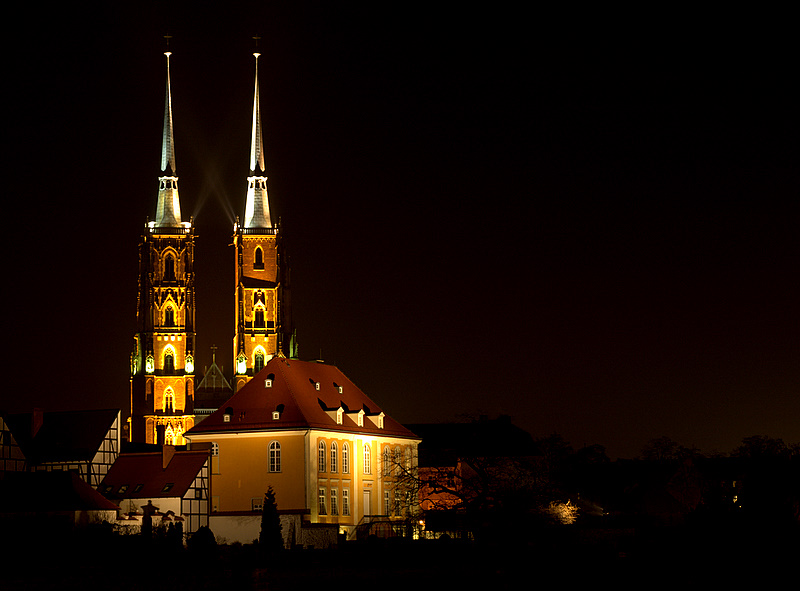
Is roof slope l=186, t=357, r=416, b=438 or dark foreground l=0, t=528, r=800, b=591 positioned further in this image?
roof slope l=186, t=357, r=416, b=438

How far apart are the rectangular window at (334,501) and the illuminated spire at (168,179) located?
57.8m

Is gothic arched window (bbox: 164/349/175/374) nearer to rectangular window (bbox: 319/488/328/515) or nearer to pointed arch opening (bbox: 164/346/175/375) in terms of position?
pointed arch opening (bbox: 164/346/175/375)

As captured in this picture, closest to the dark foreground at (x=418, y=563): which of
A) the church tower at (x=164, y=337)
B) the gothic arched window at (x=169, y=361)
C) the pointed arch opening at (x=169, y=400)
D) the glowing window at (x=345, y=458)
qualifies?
the glowing window at (x=345, y=458)

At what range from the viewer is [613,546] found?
196 feet

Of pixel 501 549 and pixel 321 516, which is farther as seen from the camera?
pixel 321 516

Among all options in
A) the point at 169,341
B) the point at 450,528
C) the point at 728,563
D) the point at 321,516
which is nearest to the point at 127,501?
the point at 321,516

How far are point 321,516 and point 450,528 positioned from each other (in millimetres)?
11215

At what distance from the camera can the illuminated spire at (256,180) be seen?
131 metres

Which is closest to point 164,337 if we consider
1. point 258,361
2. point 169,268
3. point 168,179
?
point 169,268

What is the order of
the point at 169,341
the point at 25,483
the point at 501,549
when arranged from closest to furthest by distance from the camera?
the point at 501,549 → the point at 25,483 → the point at 169,341

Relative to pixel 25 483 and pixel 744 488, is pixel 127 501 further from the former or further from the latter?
pixel 744 488

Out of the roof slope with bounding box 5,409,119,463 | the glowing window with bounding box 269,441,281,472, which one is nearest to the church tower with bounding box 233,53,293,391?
the roof slope with bounding box 5,409,119,463

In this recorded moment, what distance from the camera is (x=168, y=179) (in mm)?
129250

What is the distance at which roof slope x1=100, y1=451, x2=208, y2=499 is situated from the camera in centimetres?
7181
